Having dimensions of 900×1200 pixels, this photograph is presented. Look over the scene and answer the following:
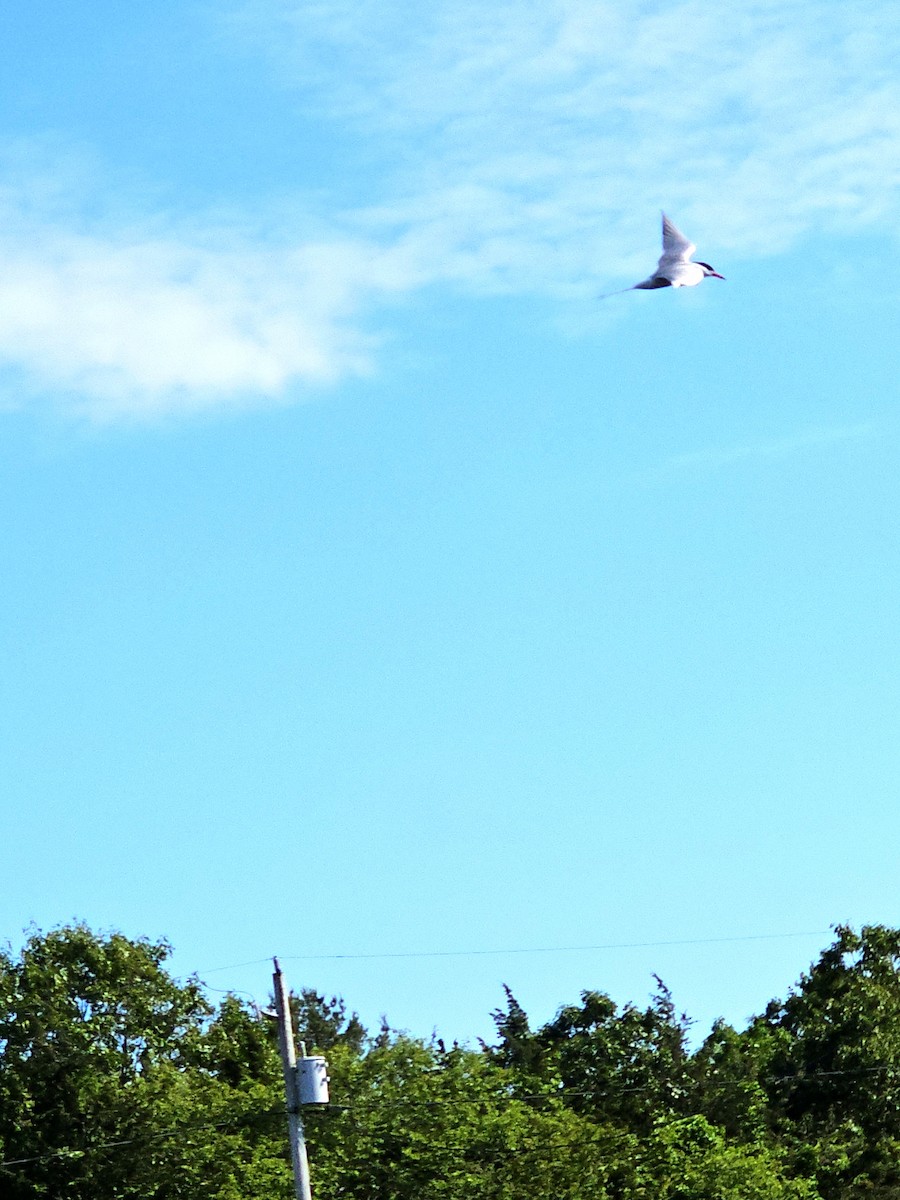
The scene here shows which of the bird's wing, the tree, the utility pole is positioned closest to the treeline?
the tree

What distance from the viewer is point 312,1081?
29.7 meters

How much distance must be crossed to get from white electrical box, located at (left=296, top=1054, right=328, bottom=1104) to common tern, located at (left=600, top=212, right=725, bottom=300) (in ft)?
47.4

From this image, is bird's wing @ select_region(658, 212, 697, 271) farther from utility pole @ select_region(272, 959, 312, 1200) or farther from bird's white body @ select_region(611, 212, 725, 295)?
utility pole @ select_region(272, 959, 312, 1200)

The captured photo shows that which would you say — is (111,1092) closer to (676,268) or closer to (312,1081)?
(312,1081)

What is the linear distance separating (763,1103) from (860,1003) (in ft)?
14.7

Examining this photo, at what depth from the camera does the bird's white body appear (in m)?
20.7

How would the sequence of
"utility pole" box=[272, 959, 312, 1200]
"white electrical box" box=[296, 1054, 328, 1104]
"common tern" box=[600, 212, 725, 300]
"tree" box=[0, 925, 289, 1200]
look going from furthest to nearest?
"tree" box=[0, 925, 289, 1200] < "utility pole" box=[272, 959, 312, 1200] < "white electrical box" box=[296, 1054, 328, 1104] < "common tern" box=[600, 212, 725, 300]

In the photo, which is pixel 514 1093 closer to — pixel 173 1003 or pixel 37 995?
pixel 173 1003

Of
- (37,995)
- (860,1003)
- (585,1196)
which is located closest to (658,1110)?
(860,1003)

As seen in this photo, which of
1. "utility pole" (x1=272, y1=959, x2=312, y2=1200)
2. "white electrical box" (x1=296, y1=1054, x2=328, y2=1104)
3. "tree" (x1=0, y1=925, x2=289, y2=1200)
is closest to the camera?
"white electrical box" (x1=296, y1=1054, x2=328, y2=1104)

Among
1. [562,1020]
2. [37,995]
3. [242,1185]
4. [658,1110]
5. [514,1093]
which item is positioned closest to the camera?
[242,1185]

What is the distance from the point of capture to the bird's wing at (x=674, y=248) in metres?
21.3

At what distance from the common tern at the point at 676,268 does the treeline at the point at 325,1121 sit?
30.1 m

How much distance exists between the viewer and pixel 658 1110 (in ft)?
196
